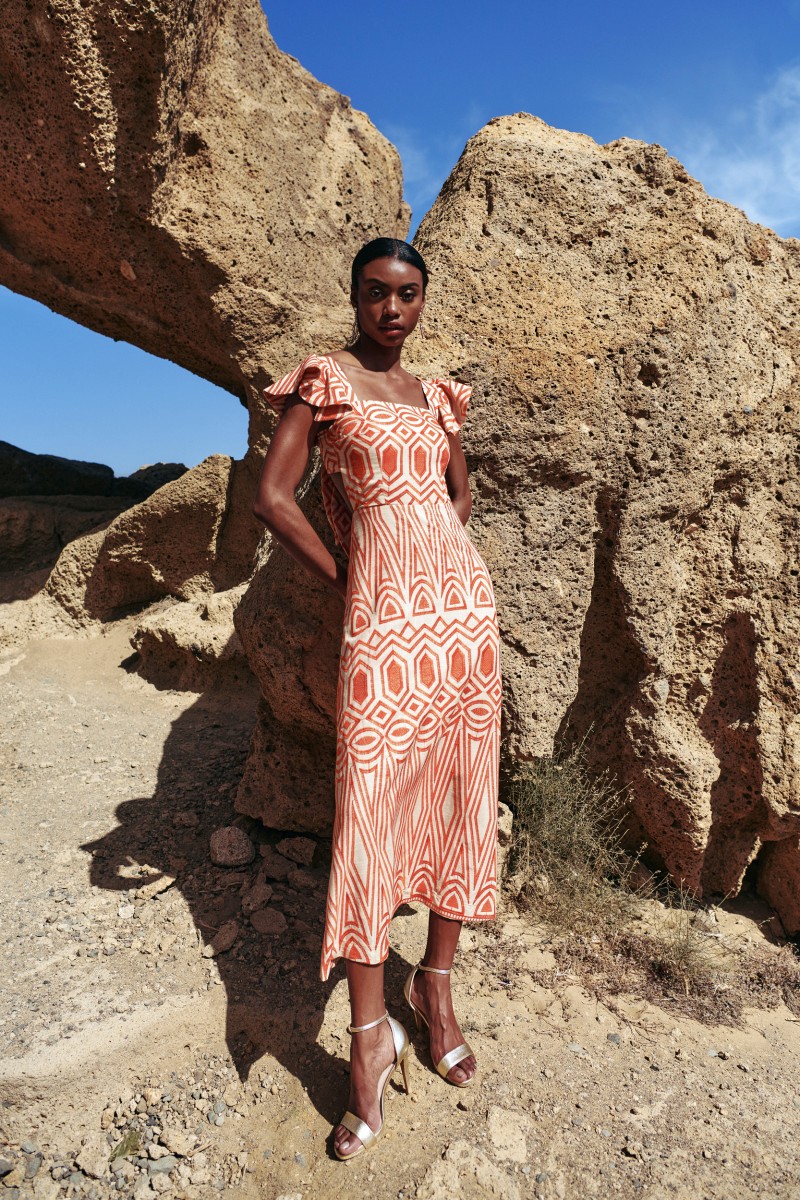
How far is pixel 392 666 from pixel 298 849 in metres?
1.34

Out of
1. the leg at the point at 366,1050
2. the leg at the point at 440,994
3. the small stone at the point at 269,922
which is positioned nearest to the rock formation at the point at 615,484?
the small stone at the point at 269,922

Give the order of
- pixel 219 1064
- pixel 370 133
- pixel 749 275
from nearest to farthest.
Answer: pixel 219 1064 < pixel 749 275 < pixel 370 133

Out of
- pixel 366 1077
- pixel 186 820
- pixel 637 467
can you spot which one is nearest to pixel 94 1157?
pixel 366 1077

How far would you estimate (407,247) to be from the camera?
2.30 metres

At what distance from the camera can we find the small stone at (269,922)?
9.18ft

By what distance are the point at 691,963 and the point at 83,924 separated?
7.15ft

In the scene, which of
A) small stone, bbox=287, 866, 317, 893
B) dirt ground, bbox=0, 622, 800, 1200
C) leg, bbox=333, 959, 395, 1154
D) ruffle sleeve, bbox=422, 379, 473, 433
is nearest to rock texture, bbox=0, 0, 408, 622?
dirt ground, bbox=0, 622, 800, 1200

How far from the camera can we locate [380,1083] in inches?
83.2

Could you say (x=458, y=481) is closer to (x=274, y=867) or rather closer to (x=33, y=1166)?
(x=274, y=867)

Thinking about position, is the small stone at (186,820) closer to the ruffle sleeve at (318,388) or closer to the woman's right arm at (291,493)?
the woman's right arm at (291,493)

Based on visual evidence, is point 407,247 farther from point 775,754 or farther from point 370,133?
point 370,133

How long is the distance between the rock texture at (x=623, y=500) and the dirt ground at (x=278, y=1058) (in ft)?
1.74

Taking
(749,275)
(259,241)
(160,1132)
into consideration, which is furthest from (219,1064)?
(259,241)

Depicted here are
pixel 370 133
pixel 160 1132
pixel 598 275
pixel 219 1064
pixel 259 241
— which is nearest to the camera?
pixel 160 1132
